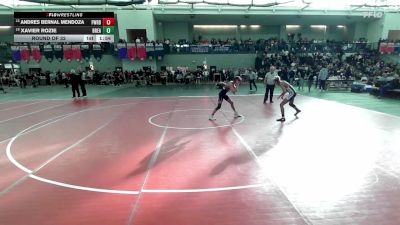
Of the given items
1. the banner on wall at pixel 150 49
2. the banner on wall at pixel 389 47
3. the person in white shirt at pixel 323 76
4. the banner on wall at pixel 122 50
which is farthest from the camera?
the banner on wall at pixel 389 47

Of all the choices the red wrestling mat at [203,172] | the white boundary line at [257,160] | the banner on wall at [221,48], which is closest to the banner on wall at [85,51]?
the banner on wall at [221,48]

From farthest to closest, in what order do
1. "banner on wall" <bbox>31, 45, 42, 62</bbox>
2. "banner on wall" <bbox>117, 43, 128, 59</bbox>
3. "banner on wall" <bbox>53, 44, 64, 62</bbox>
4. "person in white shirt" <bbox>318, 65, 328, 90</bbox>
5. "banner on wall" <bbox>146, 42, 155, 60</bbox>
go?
"banner on wall" <bbox>146, 42, 155, 60</bbox>, "banner on wall" <bbox>117, 43, 128, 59</bbox>, "banner on wall" <bbox>53, 44, 64, 62</bbox>, "banner on wall" <bbox>31, 45, 42, 62</bbox>, "person in white shirt" <bbox>318, 65, 328, 90</bbox>

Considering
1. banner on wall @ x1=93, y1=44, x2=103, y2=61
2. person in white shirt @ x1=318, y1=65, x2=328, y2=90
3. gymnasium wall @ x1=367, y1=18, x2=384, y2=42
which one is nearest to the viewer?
person in white shirt @ x1=318, y1=65, x2=328, y2=90

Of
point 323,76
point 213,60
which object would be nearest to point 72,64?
point 213,60

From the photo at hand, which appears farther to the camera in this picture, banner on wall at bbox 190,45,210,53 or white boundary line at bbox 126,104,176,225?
banner on wall at bbox 190,45,210,53

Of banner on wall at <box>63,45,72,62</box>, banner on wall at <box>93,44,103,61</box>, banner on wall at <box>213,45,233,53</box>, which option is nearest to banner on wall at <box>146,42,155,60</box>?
banner on wall at <box>93,44,103,61</box>

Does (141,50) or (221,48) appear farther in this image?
(221,48)

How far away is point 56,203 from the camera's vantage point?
4535mm

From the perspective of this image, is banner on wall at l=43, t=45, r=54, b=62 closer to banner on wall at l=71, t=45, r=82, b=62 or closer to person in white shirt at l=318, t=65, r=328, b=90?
banner on wall at l=71, t=45, r=82, b=62

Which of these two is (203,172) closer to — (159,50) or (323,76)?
(323,76)

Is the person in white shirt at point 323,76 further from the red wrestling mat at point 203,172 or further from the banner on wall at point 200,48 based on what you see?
the banner on wall at point 200,48
